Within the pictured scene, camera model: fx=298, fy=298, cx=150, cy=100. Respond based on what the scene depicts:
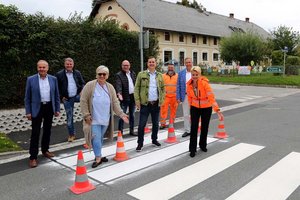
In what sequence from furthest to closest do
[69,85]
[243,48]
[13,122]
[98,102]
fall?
[243,48], [13,122], [69,85], [98,102]

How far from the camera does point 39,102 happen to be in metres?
5.75

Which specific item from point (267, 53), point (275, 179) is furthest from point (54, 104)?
point (267, 53)

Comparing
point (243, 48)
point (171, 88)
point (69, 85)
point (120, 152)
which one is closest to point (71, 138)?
point (69, 85)

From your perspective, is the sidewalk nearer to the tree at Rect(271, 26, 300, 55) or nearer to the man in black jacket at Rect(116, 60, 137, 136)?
the man in black jacket at Rect(116, 60, 137, 136)

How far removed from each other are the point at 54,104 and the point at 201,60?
42.5 meters

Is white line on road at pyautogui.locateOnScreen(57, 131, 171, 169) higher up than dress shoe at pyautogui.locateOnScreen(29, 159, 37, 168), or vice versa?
dress shoe at pyautogui.locateOnScreen(29, 159, 37, 168)

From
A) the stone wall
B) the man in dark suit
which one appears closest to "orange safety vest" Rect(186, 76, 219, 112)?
the man in dark suit

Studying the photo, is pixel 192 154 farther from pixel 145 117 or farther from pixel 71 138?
pixel 71 138

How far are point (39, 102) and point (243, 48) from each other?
34376mm

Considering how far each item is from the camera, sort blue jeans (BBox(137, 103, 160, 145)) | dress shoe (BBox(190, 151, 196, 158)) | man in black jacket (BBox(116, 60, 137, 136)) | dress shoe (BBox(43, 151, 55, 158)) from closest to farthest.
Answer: dress shoe (BBox(190, 151, 196, 158))
dress shoe (BBox(43, 151, 55, 158))
blue jeans (BBox(137, 103, 160, 145))
man in black jacket (BBox(116, 60, 137, 136))

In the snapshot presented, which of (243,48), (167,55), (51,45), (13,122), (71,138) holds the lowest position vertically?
(71,138)

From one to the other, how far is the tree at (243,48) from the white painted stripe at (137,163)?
107 feet

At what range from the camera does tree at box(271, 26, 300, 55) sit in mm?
45875

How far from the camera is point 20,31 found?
9672 mm
